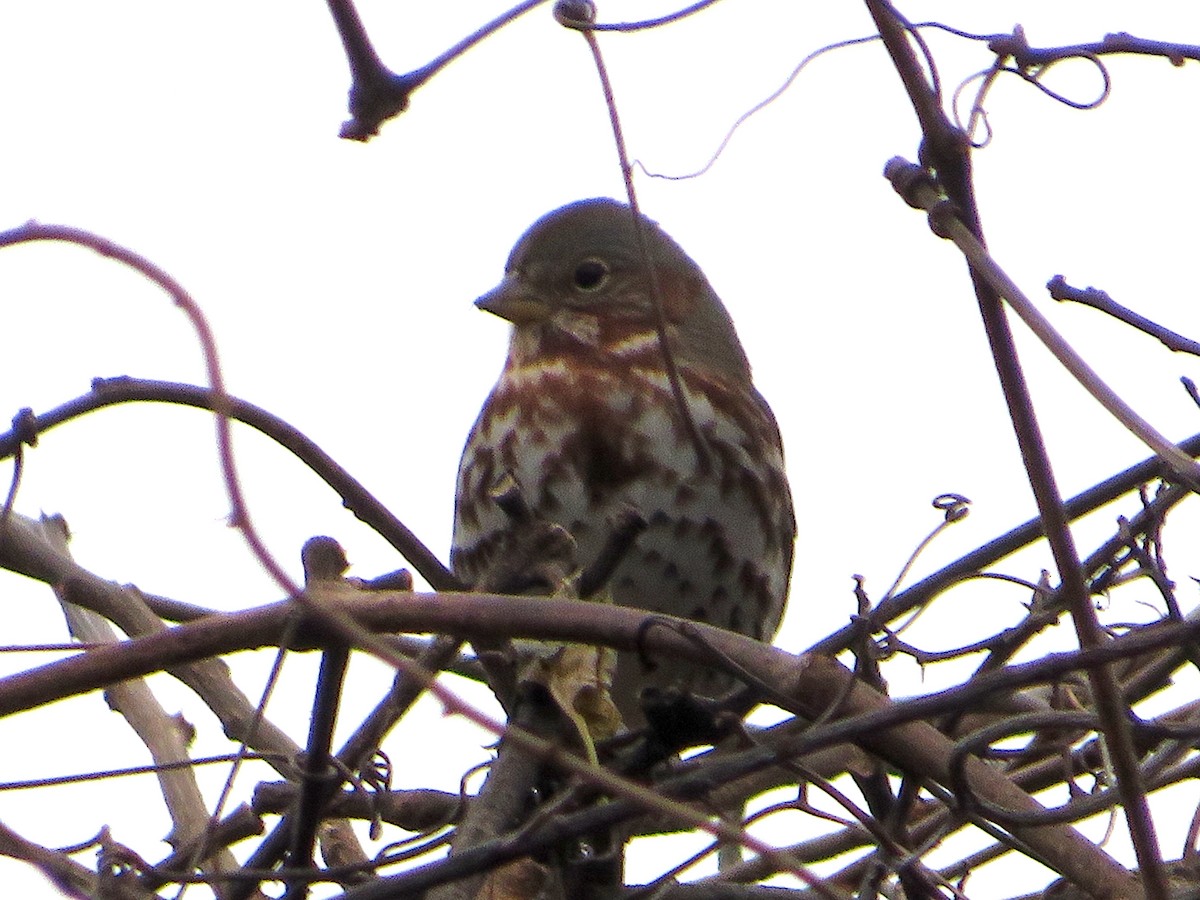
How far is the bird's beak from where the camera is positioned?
4312mm

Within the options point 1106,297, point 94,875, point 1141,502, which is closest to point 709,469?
point 1141,502

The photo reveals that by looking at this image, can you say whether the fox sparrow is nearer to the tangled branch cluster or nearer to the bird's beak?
the bird's beak

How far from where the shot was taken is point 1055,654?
1.84 meters

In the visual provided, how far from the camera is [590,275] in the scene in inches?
174

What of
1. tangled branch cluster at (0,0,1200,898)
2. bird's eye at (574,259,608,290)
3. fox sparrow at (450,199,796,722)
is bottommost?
tangled branch cluster at (0,0,1200,898)

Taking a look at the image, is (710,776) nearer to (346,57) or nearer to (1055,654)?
(1055,654)

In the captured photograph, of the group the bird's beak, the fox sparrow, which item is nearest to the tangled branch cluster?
the fox sparrow

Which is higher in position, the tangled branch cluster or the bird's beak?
the bird's beak

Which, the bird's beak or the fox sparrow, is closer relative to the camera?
the fox sparrow

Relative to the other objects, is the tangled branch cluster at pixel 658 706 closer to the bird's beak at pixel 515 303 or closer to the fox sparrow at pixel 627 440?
the fox sparrow at pixel 627 440

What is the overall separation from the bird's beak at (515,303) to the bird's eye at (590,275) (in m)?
0.10

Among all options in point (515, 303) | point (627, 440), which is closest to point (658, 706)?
point (627, 440)

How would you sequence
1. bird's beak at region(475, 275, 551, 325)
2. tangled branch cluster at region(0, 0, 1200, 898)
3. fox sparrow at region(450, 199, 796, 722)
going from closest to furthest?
tangled branch cluster at region(0, 0, 1200, 898), fox sparrow at region(450, 199, 796, 722), bird's beak at region(475, 275, 551, 325)

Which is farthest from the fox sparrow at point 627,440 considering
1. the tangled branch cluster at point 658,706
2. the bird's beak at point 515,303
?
the tangled branch cluster at point 658,706
